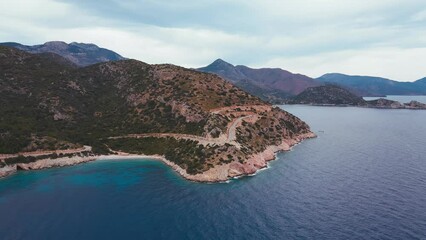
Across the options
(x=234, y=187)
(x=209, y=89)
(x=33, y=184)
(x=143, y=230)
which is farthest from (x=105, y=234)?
(x=209, y=89)

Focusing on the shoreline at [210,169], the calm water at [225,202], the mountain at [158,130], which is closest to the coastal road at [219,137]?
the mountain at [158,130]

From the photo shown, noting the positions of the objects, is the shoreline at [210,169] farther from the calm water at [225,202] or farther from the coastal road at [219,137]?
the coastal road at [219,137]

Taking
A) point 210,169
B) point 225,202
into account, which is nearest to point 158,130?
point 210,169

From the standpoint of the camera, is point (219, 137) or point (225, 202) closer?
point (225, 202)

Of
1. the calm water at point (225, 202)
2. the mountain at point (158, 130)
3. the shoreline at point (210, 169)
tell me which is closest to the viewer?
the calm water at point (225, 202)

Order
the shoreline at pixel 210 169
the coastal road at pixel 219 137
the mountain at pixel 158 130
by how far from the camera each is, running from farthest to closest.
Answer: the coastal road at pixel 219 137 < the mountain at pixel 158 130 < the shoreline at pixel 210 169

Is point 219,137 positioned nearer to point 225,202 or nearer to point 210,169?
point 210,169

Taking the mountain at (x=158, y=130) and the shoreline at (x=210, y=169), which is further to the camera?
the mountain at (x=158, y=130)

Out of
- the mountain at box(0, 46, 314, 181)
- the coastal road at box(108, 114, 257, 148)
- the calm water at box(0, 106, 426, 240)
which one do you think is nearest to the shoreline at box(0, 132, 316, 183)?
the mountain at box(0, 46, 314, 181)
